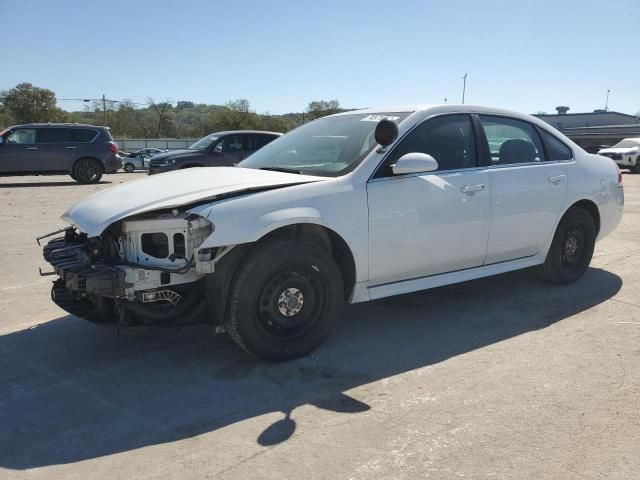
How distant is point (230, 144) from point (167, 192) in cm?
1156

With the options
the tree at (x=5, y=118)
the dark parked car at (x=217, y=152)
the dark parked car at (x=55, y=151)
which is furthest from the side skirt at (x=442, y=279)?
the tree at (x=5, y=118)

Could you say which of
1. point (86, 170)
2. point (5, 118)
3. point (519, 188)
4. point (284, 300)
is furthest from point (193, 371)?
point (5, 118)

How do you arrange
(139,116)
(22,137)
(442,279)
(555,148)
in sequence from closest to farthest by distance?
(442,279)
(555,148)
(22,137)
(139,116)

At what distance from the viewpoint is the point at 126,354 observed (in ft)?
12.9

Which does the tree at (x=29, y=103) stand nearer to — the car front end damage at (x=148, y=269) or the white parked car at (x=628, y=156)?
the white parked car at (x=628, y=156)

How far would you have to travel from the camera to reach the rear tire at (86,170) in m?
16.5

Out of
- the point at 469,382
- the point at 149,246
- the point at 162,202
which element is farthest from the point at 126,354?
the point at 469,382

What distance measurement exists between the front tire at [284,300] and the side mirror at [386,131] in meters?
0.89

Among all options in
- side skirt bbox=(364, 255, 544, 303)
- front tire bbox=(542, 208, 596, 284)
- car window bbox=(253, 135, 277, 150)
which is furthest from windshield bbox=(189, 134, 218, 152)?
side skirt bbox=(364, 255, 544, 303)

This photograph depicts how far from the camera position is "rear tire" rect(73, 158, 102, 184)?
16516 millimetres

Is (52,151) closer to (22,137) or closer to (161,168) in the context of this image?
(22,137)

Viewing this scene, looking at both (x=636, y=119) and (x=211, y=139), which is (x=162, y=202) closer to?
(x=211, y=139)

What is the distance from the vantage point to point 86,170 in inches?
655

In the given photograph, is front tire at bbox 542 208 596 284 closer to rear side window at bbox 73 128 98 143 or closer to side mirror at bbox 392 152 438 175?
side mirror at bbox 392 152 438 175
